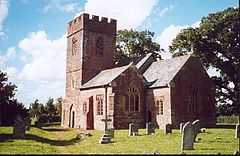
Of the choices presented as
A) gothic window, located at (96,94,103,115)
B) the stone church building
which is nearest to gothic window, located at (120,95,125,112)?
the stone church building

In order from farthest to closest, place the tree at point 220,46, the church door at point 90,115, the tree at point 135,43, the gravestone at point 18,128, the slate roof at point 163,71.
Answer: the tree at point 135,43 → the tree at point 220,46 → the church door at point 90,115 → the slate roof at point 163,71 → the gravestone at point 18,128

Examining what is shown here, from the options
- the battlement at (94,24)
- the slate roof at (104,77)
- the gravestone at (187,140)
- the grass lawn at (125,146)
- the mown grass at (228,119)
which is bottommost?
the grass lawn at (125,146)

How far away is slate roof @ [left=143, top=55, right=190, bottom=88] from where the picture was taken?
39806 mm

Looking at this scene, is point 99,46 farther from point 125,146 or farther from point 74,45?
point 125,146

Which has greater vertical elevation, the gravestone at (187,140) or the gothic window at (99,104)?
the gothic window at (99,104)

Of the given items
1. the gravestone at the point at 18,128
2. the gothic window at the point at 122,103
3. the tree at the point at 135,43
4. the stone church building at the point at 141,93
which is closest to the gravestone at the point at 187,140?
the gravestone at the point at 18,128

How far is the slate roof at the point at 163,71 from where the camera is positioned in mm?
39806

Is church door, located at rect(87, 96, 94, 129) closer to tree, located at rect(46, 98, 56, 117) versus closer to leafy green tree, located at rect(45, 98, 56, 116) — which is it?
tree, located at rect(46, 98, 56, 117)

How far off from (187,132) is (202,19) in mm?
35611

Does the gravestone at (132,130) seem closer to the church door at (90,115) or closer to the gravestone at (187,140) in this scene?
the gravestone at (187,140)

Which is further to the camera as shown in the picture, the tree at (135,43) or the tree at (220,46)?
the tree at (135,43)

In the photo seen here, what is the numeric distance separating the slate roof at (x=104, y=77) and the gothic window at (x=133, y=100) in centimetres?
236

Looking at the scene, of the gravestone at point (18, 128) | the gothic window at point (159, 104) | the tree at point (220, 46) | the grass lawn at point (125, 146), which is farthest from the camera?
the tree at point (220, 46)

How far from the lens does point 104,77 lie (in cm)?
4347
